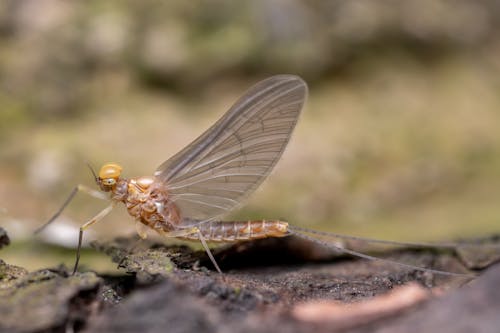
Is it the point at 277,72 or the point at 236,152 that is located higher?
the point at 277,72

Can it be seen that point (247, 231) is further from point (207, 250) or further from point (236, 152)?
point (236, 152)

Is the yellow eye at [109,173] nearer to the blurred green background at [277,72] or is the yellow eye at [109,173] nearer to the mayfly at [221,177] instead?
the mayfly at [221,177]

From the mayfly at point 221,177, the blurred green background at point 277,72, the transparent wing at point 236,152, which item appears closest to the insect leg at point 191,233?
the mayfly at point 221,177

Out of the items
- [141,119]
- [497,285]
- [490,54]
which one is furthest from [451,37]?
[497,285]

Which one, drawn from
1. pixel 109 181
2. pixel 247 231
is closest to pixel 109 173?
pixel 109 181

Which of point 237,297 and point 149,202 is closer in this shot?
point 237,297
